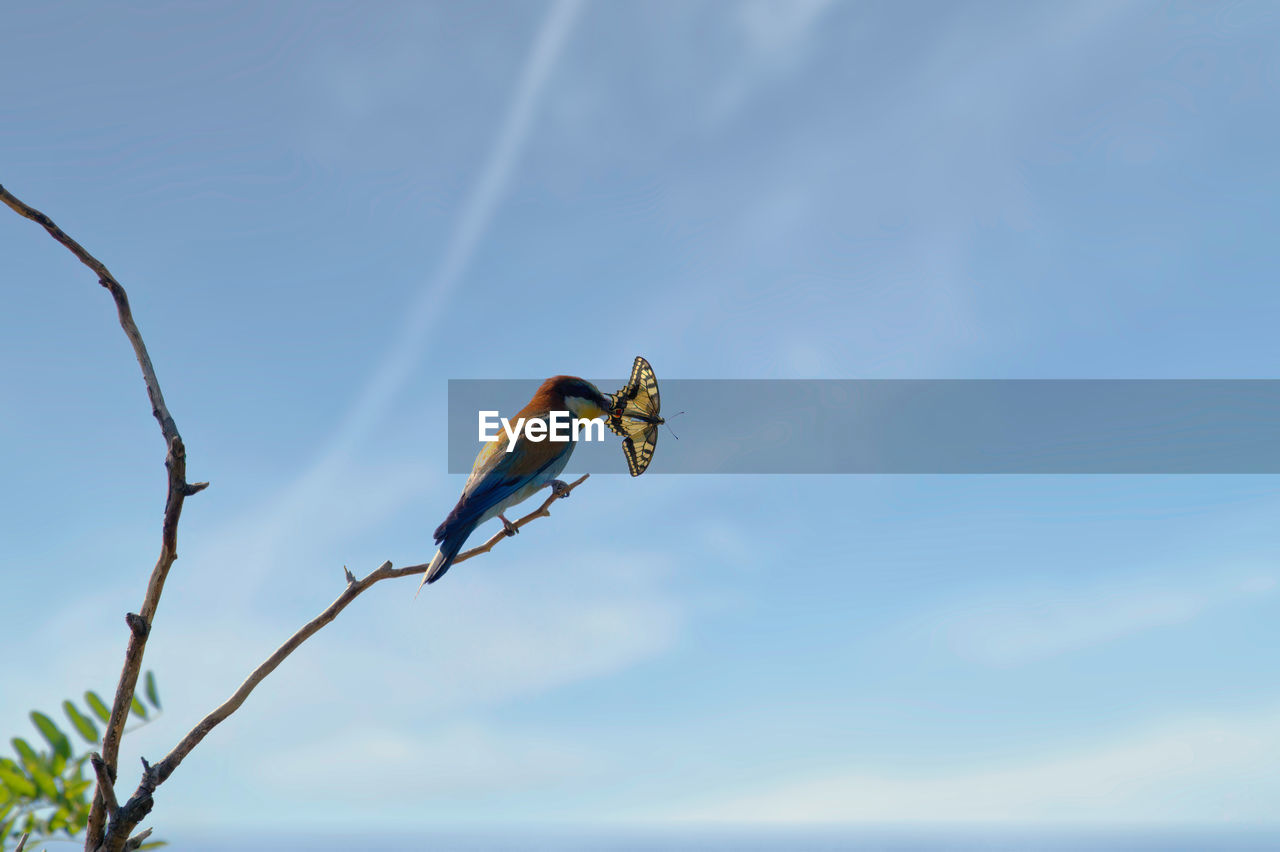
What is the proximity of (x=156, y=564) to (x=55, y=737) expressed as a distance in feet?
2.48

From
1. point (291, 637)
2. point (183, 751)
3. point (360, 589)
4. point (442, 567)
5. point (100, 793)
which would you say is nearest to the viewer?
point (100, 793)

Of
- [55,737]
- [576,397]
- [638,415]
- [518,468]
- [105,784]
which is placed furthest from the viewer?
[576,397]

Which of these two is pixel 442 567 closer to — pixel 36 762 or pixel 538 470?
pixel 538 470

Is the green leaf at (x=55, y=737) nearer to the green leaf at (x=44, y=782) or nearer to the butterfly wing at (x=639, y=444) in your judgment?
the green leaf at (x=44, y=782)

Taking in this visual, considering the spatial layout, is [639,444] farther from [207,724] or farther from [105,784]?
[105,784]

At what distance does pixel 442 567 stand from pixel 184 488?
7.30ft

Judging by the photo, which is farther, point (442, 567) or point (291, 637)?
point (442, 567)

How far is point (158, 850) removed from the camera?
9.39ft

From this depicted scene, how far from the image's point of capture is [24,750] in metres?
2.79

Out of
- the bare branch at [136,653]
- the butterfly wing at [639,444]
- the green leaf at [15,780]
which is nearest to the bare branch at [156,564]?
the bare branch at [136,653]

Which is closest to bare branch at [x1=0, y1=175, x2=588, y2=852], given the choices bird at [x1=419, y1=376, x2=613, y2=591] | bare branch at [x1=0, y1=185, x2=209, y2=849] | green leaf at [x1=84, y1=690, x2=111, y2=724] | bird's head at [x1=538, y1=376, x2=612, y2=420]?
bare branch at [x1=0, y1=185, x2=209, y2=849]

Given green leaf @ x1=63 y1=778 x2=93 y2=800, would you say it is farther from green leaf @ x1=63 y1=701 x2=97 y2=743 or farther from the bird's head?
the bird's head

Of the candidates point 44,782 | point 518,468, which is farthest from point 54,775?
point 518,468

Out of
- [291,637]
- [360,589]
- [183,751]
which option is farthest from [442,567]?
[183,751]
